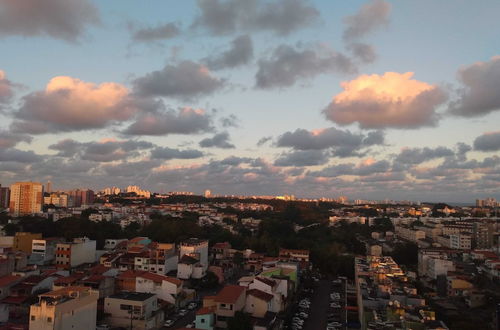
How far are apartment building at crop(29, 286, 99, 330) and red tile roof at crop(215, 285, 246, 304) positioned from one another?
9.42 feet

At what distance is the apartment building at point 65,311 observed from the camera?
309 inches

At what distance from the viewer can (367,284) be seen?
10992 mm

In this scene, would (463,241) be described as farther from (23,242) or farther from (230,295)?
(23,242)

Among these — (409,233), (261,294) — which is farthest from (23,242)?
(409,233)

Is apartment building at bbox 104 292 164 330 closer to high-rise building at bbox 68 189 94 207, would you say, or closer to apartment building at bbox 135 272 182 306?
apartment building at bbox 135 272 182 306

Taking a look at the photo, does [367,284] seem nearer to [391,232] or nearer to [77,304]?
[77,304]

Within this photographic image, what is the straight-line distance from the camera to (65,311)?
8.09 m

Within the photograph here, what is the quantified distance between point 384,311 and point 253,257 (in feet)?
35.9

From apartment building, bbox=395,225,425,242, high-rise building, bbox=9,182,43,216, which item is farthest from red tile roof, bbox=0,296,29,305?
high-rise building, bbox=9,182,43,216

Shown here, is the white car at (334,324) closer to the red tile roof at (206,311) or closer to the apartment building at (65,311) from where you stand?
the red tile roof at (206,311)

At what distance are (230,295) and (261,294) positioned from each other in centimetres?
100

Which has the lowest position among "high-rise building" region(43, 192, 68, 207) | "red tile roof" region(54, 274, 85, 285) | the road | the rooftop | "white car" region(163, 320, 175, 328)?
the road

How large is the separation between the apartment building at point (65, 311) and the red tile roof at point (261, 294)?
385 cm

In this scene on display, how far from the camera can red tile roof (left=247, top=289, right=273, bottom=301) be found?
1069 cm
